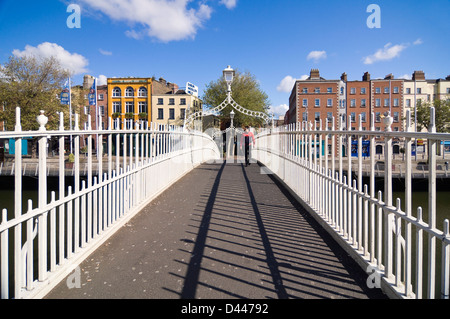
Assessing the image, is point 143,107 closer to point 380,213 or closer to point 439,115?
point 439,115

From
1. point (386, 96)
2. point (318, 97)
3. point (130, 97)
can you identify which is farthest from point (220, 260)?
point (386, 96)

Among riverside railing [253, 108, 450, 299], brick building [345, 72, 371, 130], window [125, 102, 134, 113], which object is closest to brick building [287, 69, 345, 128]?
brick building [345, 72, 371, 130]

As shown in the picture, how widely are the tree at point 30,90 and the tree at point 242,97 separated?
23685 mm

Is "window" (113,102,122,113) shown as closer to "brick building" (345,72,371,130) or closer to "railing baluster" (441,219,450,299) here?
"brick building" (345,72,371,130)

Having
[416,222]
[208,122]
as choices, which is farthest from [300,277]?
[208,122]

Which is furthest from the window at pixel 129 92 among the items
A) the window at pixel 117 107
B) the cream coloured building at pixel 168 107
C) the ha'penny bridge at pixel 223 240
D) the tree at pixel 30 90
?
the ha'penny bridge at pixel 223 240

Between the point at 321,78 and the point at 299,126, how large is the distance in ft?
223

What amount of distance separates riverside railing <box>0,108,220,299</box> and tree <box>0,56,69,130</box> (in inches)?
1213

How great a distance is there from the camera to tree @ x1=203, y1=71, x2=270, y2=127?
56.2 m

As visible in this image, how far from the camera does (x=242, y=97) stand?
57.8 metres

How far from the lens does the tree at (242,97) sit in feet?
184

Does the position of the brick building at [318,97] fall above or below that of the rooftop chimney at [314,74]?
below

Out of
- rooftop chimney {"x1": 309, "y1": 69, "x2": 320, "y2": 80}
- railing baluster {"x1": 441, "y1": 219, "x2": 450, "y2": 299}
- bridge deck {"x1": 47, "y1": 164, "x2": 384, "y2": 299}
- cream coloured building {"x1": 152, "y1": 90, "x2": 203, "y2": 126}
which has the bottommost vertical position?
bridge deck {"x1": 47, "y1": 164, "x2": 384, "y2": 299}

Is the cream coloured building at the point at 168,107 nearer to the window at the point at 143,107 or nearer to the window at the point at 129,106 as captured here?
the window at the point at 143,107
